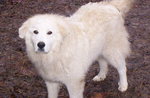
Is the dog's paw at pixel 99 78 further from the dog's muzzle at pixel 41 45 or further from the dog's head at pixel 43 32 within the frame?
the dog's muzzle at pixel 41 45

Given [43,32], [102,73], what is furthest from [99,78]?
[43,32]

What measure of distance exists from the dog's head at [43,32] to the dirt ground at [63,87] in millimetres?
1443

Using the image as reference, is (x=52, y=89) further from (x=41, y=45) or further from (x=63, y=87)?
(x=41, y=45)

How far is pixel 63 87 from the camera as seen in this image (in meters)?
5.46

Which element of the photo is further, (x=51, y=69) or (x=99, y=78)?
(x=99, y=78)

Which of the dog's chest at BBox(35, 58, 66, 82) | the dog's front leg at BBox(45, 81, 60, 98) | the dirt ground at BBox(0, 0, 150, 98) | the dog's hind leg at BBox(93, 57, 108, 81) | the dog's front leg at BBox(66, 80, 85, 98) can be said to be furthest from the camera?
the dog's hind leg at BBox(93, 57, 108, 81)

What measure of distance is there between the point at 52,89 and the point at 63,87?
61 cm

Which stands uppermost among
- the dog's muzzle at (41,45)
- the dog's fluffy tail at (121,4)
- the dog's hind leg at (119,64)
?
the dog's muzzle at (41,45)

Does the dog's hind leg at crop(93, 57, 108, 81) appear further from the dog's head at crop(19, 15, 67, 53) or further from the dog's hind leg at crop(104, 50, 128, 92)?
the dog's head at crop(19, 15, 67, 53)

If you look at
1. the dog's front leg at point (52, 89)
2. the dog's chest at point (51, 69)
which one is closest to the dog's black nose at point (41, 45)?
the dog's chest at point (51, 69)

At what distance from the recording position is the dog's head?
3871mm

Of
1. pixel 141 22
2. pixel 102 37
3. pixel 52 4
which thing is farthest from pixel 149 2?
pixel 102 37

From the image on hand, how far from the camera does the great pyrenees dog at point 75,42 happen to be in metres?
4.00

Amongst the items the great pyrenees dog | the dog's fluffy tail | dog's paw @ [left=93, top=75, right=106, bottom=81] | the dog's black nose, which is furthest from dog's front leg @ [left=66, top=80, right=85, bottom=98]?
the dog's fluffy tail
